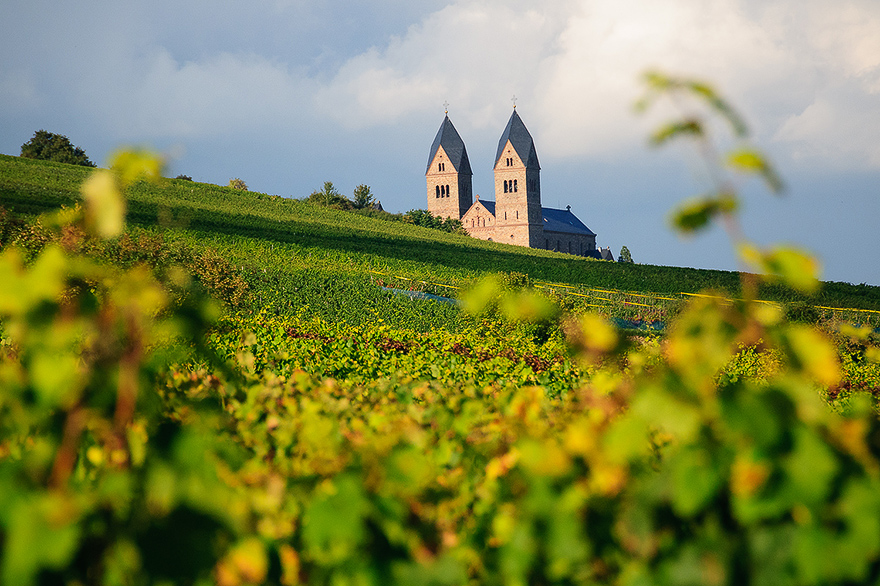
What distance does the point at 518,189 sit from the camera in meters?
89.9

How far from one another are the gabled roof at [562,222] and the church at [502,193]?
0.24m

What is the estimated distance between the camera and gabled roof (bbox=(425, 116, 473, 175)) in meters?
94.3

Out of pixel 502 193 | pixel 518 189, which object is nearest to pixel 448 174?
pixel 502 193

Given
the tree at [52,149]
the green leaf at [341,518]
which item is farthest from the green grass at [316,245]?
the green leaf at [341,518]

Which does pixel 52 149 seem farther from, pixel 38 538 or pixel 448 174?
pixel 38 538

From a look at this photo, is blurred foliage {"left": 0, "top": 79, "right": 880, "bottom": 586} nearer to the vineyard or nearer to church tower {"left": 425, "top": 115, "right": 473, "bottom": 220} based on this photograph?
the vineyard

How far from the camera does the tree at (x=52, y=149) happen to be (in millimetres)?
59688

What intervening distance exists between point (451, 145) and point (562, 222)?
69.0ft

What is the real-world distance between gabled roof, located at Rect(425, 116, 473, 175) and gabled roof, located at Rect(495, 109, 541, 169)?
5833 millimetres

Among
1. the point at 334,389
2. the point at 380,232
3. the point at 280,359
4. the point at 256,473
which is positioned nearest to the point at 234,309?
the point at 280,359

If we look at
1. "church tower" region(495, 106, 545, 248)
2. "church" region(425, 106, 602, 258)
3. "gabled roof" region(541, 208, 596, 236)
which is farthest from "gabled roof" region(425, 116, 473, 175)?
"gabled roof" region(541, 208, 596, 236)

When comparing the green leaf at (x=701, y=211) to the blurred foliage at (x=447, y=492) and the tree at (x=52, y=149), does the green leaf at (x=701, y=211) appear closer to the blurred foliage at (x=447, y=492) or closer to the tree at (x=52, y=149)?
the blurred foliage at (x=447, y=492)

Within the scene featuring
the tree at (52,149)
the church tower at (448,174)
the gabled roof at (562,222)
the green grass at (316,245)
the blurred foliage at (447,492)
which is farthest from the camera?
the gabled roof at (562,222)

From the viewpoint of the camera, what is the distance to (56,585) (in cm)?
120
